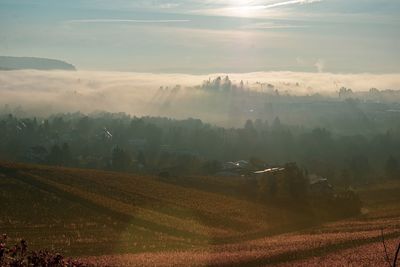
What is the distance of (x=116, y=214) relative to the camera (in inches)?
2753

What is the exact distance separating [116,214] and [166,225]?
25.7 feet

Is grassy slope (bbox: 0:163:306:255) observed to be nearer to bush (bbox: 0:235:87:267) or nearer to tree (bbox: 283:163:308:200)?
tree (bbox: 283:163:308:200)

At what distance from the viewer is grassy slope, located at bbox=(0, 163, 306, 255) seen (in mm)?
56344

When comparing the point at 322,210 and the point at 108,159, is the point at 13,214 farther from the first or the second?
the point at 108,159

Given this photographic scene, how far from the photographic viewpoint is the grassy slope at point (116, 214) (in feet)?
185

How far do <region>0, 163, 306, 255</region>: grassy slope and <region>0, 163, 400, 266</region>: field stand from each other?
0.13 m

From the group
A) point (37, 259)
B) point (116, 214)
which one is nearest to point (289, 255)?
point (37, 259)

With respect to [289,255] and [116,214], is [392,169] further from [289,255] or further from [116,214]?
[289,255]

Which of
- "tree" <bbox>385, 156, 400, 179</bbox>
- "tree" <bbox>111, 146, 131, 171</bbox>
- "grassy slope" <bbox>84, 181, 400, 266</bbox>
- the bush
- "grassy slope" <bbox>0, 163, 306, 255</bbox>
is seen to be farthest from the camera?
"tree" <bbox>111, 146, 131, 171</bbox>

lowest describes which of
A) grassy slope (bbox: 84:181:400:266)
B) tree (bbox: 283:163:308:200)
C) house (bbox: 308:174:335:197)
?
house (bbox: 308:174:335:197)

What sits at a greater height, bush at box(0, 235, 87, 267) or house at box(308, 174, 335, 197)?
bush at box(0, 235, 87, 267)

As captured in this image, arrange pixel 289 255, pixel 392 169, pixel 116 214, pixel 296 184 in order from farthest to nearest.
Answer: pixel 392 169
pixel 296 184
pixel 116 214
pixel 289 255

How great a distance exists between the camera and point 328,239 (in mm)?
49906

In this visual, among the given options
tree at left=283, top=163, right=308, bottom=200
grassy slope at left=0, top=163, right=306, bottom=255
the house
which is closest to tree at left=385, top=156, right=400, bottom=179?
the house
